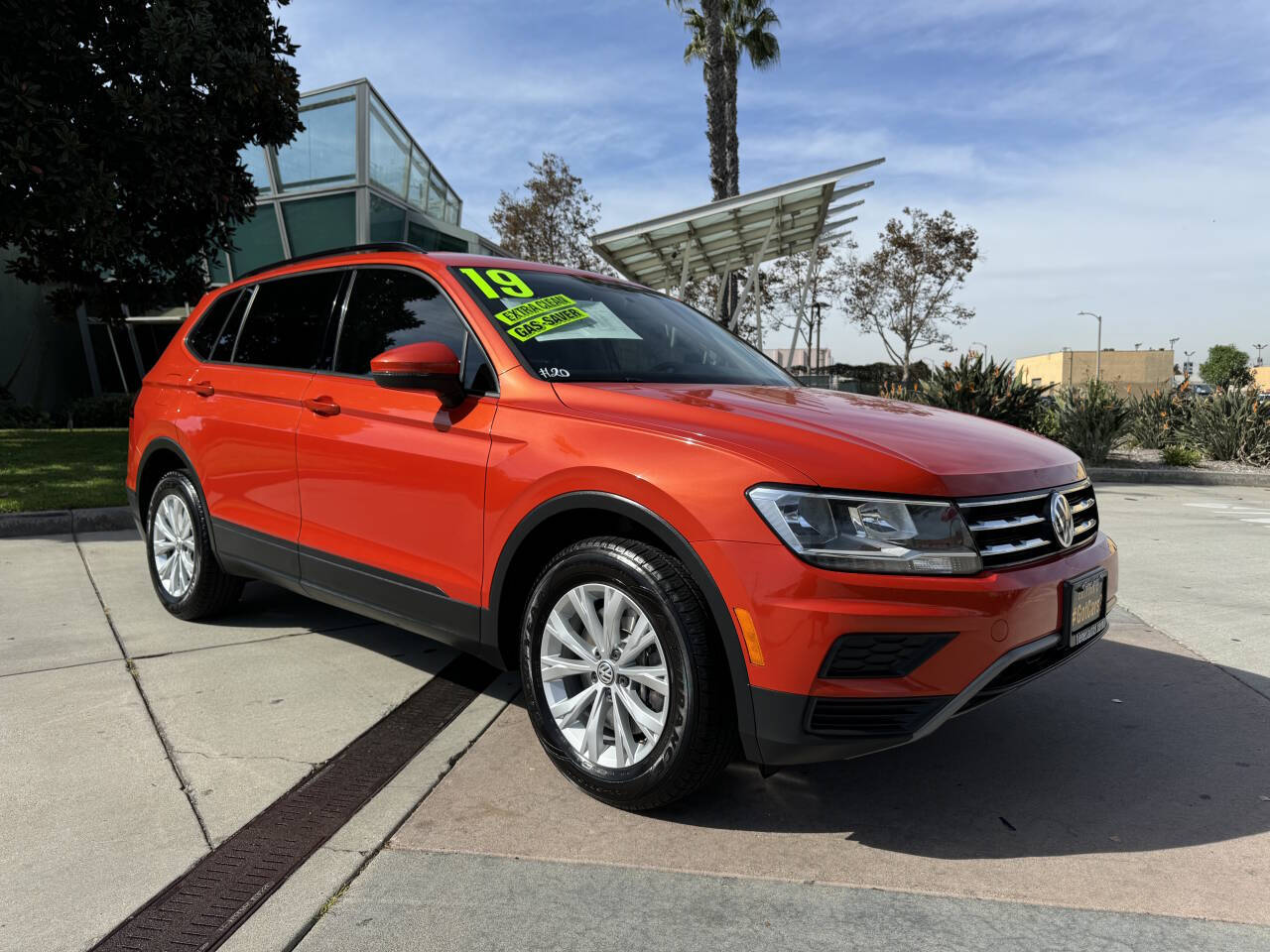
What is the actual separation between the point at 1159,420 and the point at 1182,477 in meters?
3.68

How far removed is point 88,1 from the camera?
Result: 10.4m

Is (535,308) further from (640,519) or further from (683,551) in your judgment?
(683,551)

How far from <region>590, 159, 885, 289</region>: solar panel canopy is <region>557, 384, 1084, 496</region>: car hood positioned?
1148 centimetres

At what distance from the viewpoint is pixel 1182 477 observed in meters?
13.1

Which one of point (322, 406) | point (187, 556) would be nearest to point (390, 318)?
point (322, 406)

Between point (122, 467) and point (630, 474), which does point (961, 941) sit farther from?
point (122, 467)

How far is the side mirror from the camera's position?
10.3 ft

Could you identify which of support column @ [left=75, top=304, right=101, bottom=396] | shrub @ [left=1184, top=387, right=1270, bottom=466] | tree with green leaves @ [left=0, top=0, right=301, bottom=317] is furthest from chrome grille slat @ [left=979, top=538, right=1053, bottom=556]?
support column @ [left=75, top=304, right=101, bottom=396]

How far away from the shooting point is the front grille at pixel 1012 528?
8.27 ft

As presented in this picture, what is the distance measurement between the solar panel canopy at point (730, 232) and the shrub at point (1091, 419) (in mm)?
4575

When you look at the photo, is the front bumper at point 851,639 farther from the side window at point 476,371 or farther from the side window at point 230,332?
the side window at point 230,332

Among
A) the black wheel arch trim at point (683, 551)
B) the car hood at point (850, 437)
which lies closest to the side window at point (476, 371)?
the car hood at point (850, 437)

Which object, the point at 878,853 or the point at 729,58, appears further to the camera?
the point at 729,58

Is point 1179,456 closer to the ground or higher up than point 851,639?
closer to the ground
